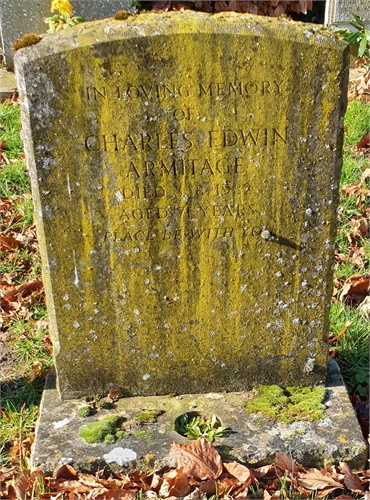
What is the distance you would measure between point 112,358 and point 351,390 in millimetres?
1338

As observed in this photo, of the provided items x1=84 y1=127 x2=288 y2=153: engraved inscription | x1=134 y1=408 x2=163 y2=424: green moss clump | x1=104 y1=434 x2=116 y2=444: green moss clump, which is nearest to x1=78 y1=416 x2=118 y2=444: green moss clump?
x1=104 y1=434 x2=116 y2=444: green moss clump

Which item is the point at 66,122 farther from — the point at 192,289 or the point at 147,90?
the point at 192,289

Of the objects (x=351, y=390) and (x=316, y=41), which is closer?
(x=316, y=41)

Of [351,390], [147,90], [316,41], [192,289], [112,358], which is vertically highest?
[316,41]

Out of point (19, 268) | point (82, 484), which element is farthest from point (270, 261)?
point (19, 268)

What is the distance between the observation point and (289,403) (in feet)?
10.2

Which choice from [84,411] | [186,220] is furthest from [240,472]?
[186,220]

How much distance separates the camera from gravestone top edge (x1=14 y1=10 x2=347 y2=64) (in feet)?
8.09

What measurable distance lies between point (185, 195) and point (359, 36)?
4808 millimetres

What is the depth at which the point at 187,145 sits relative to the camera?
2670 mm

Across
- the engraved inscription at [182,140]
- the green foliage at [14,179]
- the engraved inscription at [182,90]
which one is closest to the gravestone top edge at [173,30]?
the engraved inscription at [182,90]

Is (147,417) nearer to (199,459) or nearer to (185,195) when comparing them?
(199,459)

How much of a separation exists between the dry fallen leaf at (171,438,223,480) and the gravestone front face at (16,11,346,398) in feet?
1.43

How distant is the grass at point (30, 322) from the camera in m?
3.29
